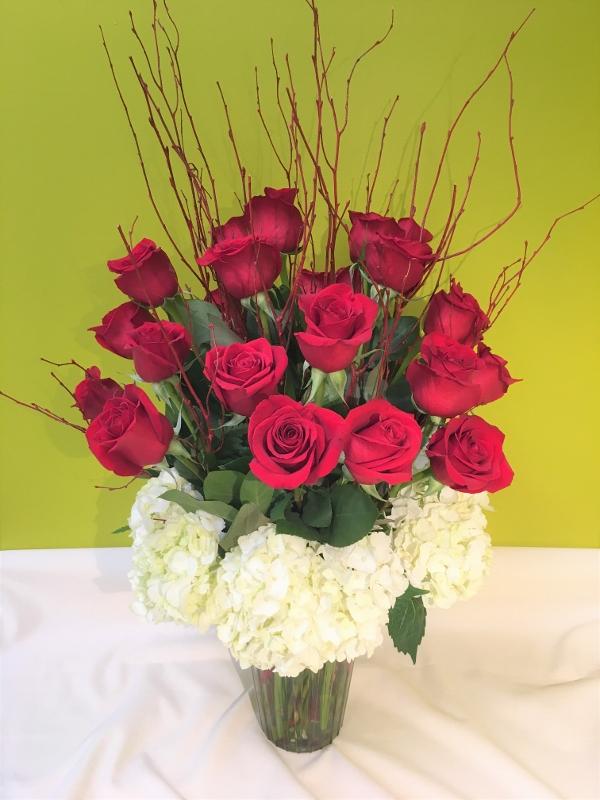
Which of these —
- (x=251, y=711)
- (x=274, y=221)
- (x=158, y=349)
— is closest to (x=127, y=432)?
(x=158, y=349)

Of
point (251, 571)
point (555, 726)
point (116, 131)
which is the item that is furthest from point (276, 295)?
point (555, 726)

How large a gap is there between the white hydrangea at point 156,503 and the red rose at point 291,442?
7.9 inches

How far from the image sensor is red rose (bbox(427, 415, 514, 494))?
2.31 ft

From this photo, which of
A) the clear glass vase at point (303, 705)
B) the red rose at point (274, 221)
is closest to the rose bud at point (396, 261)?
the red rose at point (274, 221)

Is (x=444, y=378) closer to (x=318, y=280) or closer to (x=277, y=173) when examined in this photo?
(x=318, y=280)

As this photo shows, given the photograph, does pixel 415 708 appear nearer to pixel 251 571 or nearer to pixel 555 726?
pixel 555 726

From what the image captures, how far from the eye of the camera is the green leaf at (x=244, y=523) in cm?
72

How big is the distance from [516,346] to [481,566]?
1.69 ft

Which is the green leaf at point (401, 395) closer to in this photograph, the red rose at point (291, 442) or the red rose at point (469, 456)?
the red rose at point (469, 456)

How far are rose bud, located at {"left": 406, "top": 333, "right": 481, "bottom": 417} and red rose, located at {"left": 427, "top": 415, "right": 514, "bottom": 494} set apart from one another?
0.9 inches

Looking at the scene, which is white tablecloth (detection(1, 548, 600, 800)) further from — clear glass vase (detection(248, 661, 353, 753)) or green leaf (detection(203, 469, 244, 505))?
green leaf (detection(203, 469, 244, 505))

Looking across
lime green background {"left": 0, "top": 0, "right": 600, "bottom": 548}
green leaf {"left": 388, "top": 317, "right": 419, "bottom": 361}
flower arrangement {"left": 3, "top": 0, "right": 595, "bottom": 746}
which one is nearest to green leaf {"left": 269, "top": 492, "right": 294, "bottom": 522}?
flower arrangement {"left": 3, "top": 0, "right": 595, "bottom": 746}

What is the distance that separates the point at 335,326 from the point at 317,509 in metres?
0.23

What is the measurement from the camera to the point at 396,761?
941 millimetres
